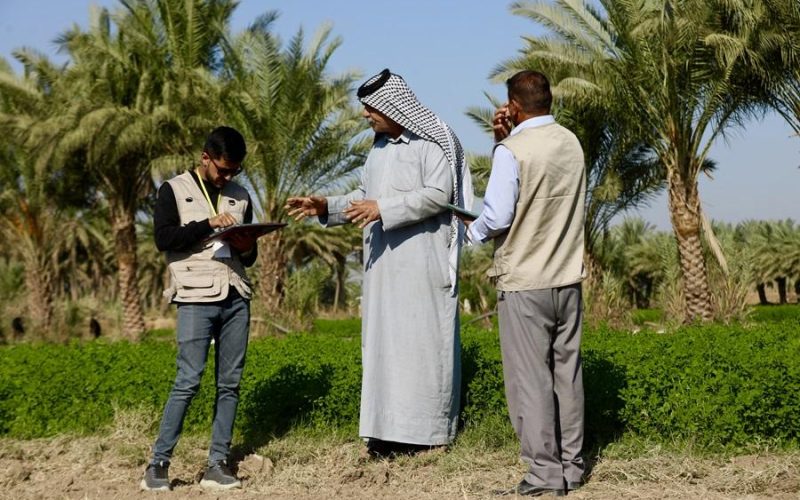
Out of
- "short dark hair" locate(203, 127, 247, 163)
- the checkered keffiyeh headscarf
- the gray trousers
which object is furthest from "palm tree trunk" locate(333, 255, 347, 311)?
the gray trousers

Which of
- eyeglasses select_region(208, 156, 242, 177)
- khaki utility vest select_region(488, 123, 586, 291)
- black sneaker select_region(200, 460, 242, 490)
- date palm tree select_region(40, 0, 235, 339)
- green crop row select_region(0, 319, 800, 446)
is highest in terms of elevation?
date palm tree select_region(40, 0, 235, 339)

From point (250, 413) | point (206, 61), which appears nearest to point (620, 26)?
point (206, 61)

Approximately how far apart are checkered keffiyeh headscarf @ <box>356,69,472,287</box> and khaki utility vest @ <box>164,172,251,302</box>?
3.28 ft

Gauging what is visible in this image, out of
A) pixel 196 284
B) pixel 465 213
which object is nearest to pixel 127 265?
pixel 196 284

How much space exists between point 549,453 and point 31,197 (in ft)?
63.8

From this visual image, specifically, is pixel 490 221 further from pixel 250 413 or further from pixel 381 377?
pixel 250 413

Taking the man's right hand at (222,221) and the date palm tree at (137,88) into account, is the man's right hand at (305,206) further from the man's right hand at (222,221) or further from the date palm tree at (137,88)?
the date palm tree at (137,88)

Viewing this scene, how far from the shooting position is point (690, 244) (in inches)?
598

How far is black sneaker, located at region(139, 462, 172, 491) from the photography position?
4.45 metres

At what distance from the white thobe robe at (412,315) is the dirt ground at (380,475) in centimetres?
21

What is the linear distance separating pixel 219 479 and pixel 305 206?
1.49 meters

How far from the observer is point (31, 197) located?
68.9 feet

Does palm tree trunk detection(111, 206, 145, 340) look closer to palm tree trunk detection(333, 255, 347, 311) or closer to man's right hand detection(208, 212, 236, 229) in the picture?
palm tree trunk detection(333, 255, 347, 311)

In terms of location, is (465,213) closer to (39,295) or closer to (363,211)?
(363,211)
